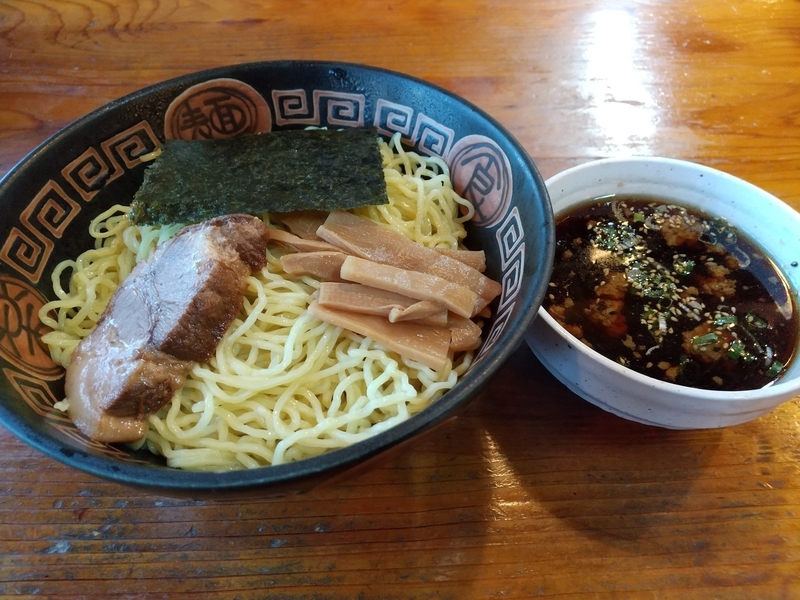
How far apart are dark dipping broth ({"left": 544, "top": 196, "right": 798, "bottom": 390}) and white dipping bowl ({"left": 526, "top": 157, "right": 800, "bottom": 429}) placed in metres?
0.04

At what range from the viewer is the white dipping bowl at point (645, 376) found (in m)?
1.31

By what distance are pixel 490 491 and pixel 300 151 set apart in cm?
129

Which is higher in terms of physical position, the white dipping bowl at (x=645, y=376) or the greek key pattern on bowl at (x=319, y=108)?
the greek key pattern on bowl at (x=319, y=108)

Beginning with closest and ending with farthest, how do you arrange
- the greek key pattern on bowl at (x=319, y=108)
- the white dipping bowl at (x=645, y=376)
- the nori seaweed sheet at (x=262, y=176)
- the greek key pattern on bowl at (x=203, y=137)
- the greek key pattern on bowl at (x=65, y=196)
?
1. the white dipping bowl at (x=645, y=376)
2. the greek key pattern on bowl at (x=203, y=137)
3. the greek key pattern on bowl at (x=65, y=196)
4. the nori seaweed sheet at (x=262, y=176)
5. the greek key pattern on bowl at (x=319, y=108)

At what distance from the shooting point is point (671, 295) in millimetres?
1692

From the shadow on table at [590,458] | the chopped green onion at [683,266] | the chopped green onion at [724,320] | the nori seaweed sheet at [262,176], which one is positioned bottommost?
the shadow on table at [590,458]

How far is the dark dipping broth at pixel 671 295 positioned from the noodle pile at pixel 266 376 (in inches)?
18.2

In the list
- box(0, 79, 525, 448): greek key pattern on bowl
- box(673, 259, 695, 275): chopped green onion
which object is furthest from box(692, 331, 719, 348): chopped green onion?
box(0, 79, 525, 448): greek key pattern on bowl

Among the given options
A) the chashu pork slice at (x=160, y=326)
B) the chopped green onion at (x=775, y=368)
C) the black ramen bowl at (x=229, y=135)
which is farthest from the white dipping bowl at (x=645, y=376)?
the chashu pork slice at (x=160, y=326)

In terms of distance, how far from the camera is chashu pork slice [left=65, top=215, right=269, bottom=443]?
134cm

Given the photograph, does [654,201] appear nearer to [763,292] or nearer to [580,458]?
[763,292]

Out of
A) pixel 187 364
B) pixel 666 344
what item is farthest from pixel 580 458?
pixel 187 364

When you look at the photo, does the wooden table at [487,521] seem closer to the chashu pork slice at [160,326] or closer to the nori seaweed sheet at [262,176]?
the chashu pork slice at [160,326]

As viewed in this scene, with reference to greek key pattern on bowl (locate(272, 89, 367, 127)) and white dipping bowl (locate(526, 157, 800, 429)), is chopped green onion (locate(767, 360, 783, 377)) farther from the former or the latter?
greek key pattern on bowl (locate(272, 89, 367, 127))
